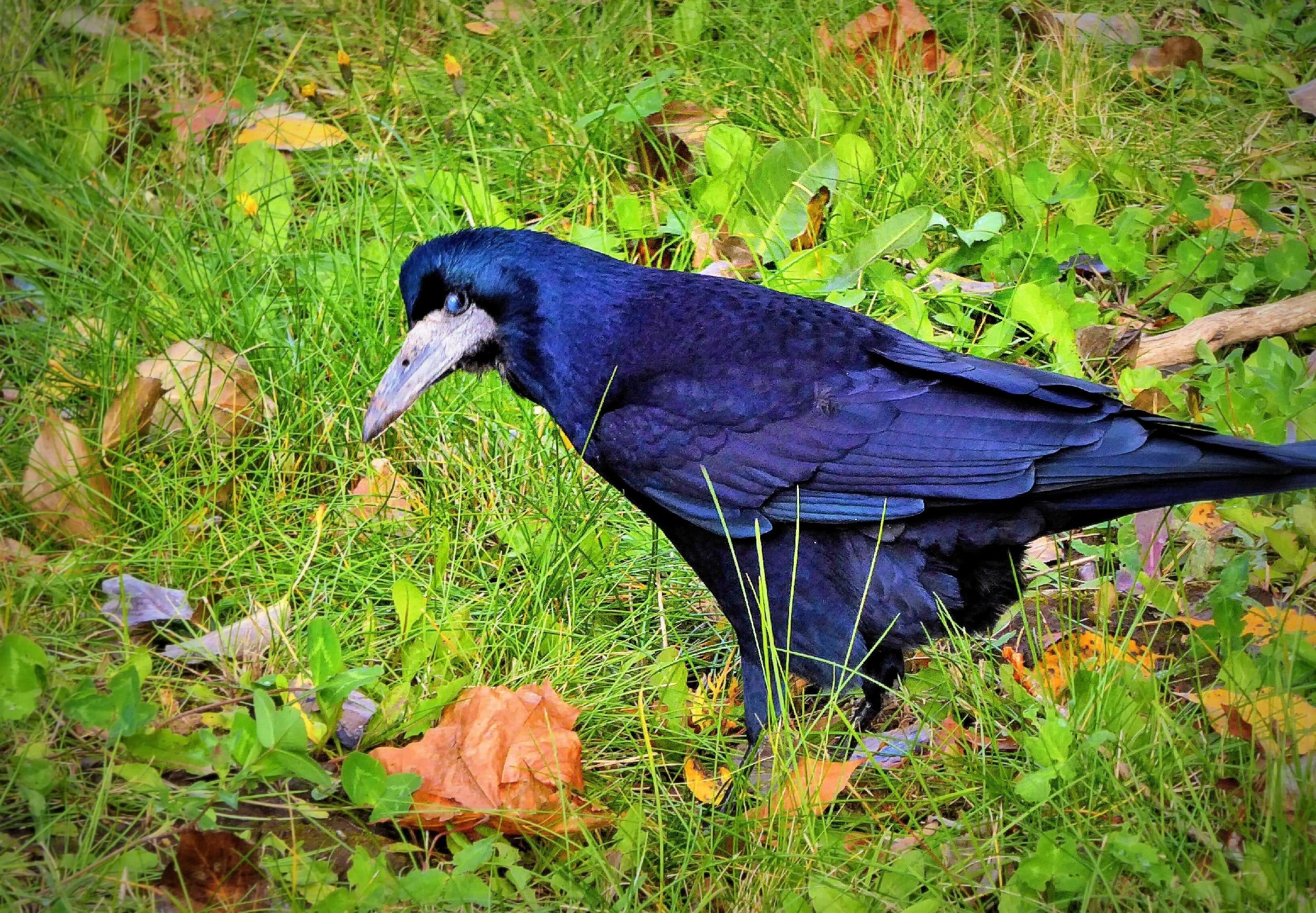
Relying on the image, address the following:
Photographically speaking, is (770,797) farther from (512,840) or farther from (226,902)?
(226,902)

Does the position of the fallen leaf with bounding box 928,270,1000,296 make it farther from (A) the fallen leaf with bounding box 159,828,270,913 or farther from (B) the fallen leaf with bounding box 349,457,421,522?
(A) the fallen leaf with bounding box 159,828,270,913

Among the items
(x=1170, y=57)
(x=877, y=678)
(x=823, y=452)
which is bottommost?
(x=877, y=678)

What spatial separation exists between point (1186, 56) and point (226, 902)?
464 centimetres

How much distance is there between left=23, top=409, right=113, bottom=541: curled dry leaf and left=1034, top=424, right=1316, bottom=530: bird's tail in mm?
2413

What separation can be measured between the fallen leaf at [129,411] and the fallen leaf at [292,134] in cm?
145

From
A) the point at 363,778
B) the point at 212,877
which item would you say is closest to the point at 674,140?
the point at 363,778

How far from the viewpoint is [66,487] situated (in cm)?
335

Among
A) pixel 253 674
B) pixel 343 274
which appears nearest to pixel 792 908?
pixel 253 674

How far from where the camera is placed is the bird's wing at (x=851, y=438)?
2.84m

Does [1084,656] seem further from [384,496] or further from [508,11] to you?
[508,11]

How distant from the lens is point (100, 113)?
4688 millimetres

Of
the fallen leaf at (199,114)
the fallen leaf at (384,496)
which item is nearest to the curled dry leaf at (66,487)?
the fallen leaf at (384,496)

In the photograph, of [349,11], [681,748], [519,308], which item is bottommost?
[681,748]

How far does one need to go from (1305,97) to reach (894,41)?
5.09ft
